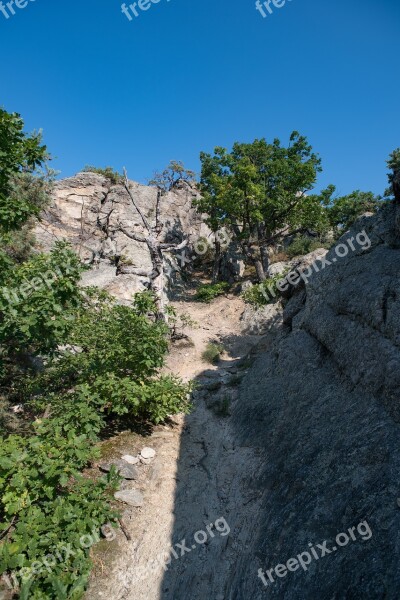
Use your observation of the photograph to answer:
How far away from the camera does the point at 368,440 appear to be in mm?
4949

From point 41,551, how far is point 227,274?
27087mm

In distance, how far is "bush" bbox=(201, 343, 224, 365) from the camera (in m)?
14.5

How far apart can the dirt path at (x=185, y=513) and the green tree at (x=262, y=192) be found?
56.9ft

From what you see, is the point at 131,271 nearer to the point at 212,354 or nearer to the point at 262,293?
the point at 262,293

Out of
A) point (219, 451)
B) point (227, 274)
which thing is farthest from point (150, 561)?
point (227, 274)

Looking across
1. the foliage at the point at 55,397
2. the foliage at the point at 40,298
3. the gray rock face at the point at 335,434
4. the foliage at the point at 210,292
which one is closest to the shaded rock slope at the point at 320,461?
the gray rock face at the point at 335,434

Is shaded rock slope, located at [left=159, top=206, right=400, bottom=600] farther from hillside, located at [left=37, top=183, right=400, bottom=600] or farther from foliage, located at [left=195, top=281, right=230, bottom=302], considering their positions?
foliage, located at [left=195, top=281, right=230, bottom=302]

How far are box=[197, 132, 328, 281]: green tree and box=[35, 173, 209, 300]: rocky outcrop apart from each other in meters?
7.26

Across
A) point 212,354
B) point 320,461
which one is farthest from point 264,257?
point 320,461

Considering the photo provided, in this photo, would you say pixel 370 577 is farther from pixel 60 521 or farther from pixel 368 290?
pixel 368 290

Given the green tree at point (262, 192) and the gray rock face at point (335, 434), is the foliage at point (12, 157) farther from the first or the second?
the green tree at point (262, 192)

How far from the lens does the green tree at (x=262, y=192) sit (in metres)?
24.5

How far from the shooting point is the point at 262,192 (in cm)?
2455

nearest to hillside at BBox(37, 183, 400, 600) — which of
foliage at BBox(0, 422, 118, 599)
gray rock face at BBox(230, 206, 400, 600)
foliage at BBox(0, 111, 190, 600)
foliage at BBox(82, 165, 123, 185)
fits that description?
gray rock face at BBox(230, 206, 400, 600)
